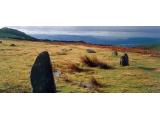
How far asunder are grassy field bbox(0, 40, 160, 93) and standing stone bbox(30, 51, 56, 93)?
0.14 meters

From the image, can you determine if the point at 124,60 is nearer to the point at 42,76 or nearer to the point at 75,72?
the point at 75,72

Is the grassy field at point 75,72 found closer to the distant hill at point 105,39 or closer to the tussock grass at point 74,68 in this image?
the tussock grass at point 74,68

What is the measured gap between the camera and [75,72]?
13586mm

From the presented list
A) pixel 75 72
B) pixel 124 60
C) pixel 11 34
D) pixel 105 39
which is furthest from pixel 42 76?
pixel 124 60

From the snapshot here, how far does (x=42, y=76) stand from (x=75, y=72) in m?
0.91

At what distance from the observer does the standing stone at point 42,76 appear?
13305mm

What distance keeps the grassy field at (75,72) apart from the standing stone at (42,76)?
14 centimetres

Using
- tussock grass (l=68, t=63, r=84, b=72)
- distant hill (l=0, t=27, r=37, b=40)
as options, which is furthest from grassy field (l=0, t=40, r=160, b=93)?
distant hill (l=0, t=27, r=37, b=40)

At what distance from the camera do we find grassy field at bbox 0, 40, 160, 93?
13391mm

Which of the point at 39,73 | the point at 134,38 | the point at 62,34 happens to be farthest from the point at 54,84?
the point at 134,38

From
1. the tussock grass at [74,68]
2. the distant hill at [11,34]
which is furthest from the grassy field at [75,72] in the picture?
the distant hill at [11,34]

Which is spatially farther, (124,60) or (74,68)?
(124,60)

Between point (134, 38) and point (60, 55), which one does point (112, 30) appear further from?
point (60, 55)
